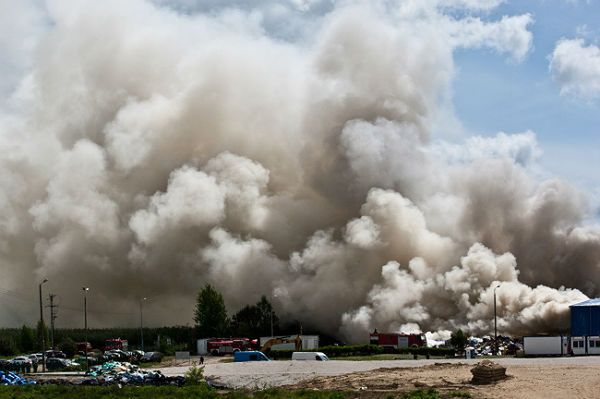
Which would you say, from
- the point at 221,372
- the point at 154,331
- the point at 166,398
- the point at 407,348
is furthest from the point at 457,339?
the point at 154,331

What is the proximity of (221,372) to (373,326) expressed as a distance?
3423 cm

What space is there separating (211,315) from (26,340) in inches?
1063

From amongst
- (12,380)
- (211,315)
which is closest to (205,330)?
(211,315)

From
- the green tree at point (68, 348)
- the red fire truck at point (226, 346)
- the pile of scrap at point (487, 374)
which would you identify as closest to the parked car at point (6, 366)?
the green tree at point (68, 348)

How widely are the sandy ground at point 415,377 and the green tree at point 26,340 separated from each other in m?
53.6

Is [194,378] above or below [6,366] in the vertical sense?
above

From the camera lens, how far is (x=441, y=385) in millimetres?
50750

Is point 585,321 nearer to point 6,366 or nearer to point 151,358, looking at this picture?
point 151,358

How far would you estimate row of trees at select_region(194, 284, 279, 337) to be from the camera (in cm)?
11038

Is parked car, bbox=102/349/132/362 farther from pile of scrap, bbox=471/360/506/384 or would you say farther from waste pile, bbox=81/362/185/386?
pile of scrap, bbox=471/360/506/384

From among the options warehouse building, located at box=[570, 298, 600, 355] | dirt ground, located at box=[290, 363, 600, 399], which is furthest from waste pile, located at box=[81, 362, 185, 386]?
warehouse building, located at box=[570, 298, 600, 355]

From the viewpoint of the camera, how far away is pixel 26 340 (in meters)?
121

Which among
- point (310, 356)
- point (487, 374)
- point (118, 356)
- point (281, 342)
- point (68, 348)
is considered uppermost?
point (487, 374)

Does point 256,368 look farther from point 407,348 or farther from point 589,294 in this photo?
point 589,294
